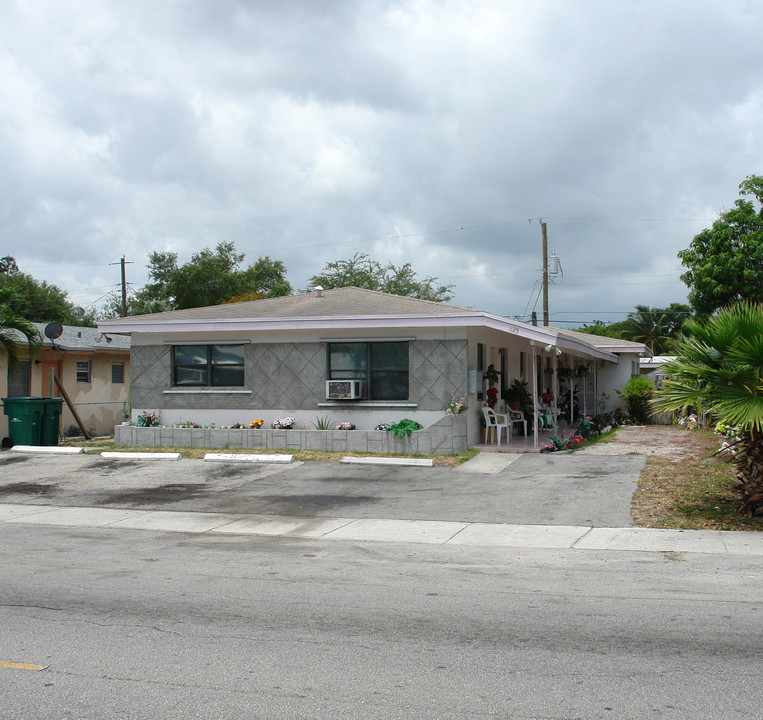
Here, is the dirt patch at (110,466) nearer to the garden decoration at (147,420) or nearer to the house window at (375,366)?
the garden decoration at (147,420)

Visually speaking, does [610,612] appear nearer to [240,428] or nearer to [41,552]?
[41,552]

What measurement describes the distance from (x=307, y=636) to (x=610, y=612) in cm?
254

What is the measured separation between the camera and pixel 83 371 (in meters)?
26.2

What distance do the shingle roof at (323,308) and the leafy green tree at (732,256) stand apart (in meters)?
11.7

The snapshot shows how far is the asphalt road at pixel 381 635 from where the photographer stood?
4.71m

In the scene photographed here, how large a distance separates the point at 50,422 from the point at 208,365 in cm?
435

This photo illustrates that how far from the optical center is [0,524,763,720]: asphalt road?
4711 millimetres

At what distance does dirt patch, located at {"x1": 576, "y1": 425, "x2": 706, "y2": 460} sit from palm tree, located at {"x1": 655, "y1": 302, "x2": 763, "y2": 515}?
618 centimetres

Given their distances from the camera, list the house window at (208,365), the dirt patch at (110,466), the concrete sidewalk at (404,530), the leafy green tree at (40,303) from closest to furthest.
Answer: the concrete sidewalk at (404,530) → the dirt patch at (110,466) → the house window at (208,365) → the leafy green tree at (40,303)

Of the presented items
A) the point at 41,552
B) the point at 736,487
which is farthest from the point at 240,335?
the point at 736,487

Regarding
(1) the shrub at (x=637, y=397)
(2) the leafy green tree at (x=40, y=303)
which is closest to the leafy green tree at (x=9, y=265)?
(2) the leafy green tree at (x=40, y=303)

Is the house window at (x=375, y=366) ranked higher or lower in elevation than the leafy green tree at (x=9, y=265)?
lower

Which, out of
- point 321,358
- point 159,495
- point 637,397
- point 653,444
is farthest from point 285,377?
point 637,397

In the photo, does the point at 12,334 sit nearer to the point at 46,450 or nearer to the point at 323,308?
the point at 46,450
